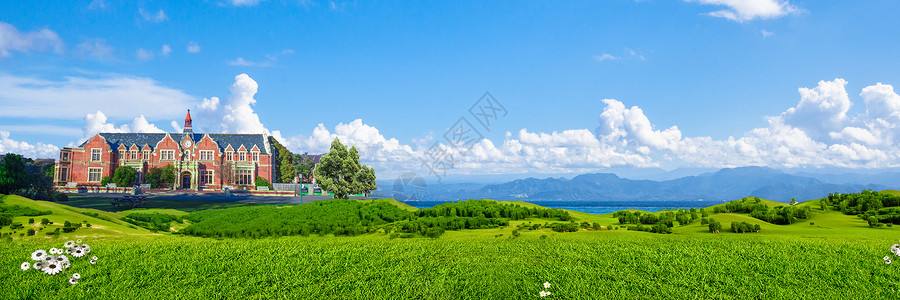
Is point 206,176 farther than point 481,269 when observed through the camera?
Yes

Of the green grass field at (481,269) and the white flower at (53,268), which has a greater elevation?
the white flower at (53,268)

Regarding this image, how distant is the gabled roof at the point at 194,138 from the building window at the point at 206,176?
370 cm

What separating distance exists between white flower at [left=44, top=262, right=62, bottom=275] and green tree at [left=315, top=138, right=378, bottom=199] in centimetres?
2107

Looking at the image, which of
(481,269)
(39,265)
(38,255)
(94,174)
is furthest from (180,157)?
(481,269)

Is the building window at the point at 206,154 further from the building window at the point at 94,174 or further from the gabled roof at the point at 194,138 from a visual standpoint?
A: the building window at the point at 94,174

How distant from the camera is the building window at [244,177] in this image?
58.7 metres

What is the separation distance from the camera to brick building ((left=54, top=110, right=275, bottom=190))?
2149 inches

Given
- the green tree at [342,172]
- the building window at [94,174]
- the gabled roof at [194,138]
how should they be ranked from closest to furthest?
1. the green tree at [342,172]
2. the building window at [94,174]
3. the gabled roof at [194,138]

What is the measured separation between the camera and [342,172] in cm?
2950

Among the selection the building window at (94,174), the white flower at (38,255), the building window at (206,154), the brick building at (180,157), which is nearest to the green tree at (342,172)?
the white flower at (38,255)

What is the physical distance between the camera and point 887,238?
10703 mm

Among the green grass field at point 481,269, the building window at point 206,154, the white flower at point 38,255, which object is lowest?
the green grass field at point 481,269

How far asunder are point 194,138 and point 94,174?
11802 millimetres

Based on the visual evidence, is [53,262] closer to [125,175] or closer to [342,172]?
[342,172]
